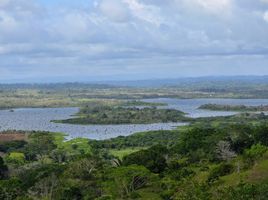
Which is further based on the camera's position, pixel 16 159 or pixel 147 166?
pixel 16 159

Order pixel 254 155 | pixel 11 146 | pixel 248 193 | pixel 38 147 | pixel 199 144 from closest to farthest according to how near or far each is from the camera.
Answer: pixel 248 193
pixel 254 155
pixel 199 144
pixel 38 147
pixel 11 146

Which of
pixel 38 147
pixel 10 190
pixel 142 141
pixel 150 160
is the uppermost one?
pixel 150 160

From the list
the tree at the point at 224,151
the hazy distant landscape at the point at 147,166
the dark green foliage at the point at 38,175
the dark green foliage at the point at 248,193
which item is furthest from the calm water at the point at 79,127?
the dark green foliage at the point at 248,193

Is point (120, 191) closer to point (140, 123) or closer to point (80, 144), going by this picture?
point (80, 144)

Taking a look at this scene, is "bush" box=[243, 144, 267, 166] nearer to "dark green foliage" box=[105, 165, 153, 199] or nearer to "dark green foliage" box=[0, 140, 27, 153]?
"dark green foliage" box=[105, 165, 153, 199]

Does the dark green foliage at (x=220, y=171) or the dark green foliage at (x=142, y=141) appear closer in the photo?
the dark green foliage at (x=220, y=171)

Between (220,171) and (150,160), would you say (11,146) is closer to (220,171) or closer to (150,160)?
(150,160)

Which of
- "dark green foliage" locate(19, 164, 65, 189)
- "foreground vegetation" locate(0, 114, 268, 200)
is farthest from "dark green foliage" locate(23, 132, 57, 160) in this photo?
"dark green foliage" locate(19, 164, 65, 189)

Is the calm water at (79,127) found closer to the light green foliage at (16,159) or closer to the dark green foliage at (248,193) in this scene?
the light green foliage at (16,159)

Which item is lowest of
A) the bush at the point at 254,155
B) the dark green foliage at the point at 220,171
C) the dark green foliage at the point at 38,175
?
the dark green foliage at the point at 38,175

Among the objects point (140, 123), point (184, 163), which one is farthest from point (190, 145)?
point (140, 123)

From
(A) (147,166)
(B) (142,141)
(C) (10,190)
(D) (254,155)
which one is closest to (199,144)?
(A) (147,166)

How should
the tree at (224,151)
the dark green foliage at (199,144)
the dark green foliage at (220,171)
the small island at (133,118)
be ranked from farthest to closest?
the small island at (133,118), the dark green foliage at (199,144), the tree at (224,151), the dark green foliage at (220,171)
